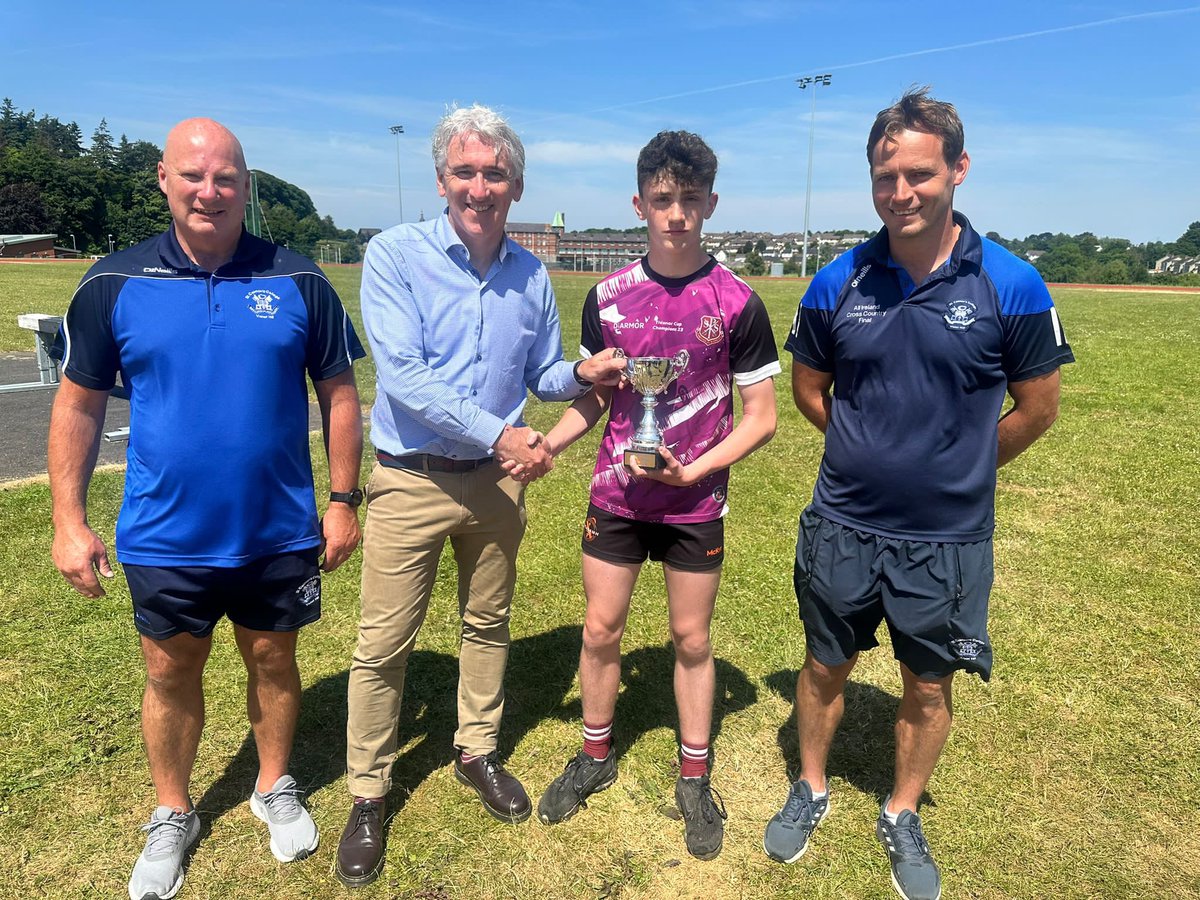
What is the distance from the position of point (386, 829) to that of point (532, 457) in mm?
1615

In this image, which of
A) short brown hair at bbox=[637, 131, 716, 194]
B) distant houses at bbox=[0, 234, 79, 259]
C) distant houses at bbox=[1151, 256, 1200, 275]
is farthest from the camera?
distant houses at bbox=[1151, 256, 1200, 275]

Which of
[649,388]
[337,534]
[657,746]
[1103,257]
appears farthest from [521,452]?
[1103,257]

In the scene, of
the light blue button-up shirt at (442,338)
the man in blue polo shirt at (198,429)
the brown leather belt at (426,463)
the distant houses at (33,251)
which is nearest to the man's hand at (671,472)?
the light blue button-up shirt at (442,338)

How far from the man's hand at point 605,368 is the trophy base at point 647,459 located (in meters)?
0.28

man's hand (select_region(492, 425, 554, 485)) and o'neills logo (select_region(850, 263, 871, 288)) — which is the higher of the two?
o'neills logo (select_region(850, 263, 871, 288))

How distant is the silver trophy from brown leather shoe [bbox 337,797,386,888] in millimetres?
1626

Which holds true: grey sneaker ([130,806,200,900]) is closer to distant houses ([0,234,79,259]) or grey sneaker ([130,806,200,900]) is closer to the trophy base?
the trophy base

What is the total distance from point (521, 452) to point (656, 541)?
67 cm

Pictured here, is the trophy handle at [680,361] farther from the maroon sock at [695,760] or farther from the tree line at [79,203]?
the tree line at [79,203]

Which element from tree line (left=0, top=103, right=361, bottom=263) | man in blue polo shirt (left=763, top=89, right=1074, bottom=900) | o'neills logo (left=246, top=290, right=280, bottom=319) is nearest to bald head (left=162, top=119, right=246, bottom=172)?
o'neills logo (left=246, top=290, right=280, bottom=319)

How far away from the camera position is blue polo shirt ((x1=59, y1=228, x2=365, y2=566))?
2326 mm

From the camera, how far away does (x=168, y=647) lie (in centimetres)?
256

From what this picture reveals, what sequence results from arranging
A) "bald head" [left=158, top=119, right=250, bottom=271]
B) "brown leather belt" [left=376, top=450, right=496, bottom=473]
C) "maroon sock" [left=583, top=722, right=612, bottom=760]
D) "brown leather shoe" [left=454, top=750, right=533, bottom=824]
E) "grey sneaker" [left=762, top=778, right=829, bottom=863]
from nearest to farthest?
"bald head" [left=158, top=119, right=250, bottom=271] < "brown leather belt" [left=376, top=450, right=496, bottom=473] < "grey sneaker" [left=762, top=778, right=829, bottom=863] < "brown leather shoe" [left=454, top=750, right=533, bottom=824] < "maroon sock" [left=583, top=722, right=612, bottom=760]

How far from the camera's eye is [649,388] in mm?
2686
